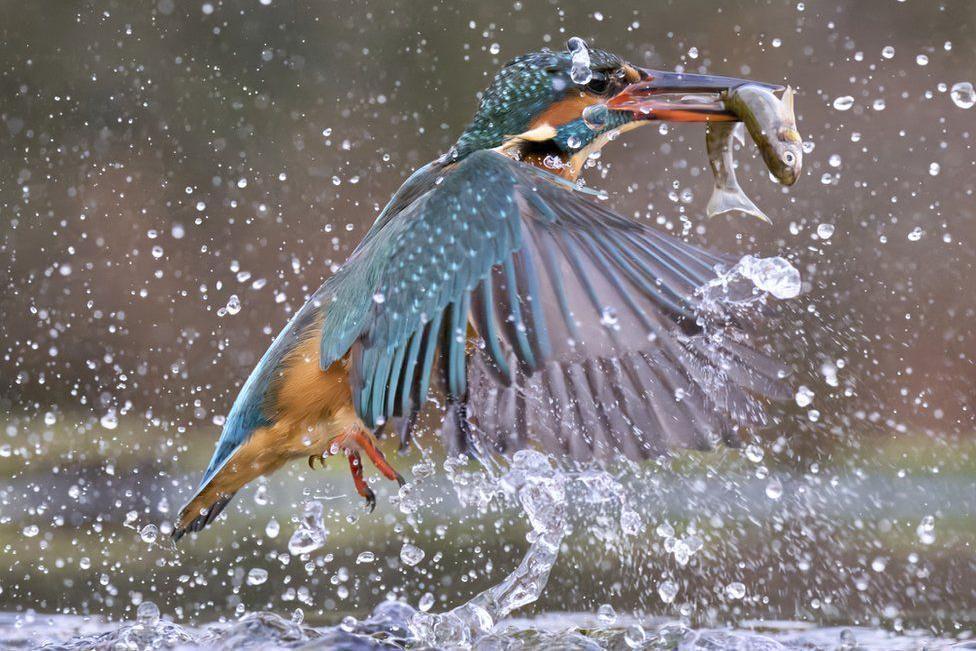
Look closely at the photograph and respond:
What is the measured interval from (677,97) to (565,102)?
221mm

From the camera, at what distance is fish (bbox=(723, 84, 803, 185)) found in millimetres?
1892

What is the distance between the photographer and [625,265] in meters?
1.74

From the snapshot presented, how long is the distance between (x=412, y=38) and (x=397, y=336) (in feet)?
13.6

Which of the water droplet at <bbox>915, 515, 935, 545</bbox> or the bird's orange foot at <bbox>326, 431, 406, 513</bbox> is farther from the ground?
the bird's orange foot at <bbox>326, 431, 406, 513</bbox>

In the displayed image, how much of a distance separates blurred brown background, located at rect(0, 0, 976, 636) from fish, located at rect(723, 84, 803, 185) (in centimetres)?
251

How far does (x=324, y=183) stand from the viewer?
17.4 feet

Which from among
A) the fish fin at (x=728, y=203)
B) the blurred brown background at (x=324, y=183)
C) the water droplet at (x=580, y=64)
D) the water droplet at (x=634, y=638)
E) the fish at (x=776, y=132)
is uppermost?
the blurred brown background at (x=324, y=183)

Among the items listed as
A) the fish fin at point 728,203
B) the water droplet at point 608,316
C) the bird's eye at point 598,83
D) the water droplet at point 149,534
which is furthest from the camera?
the water droplet at point 149,534

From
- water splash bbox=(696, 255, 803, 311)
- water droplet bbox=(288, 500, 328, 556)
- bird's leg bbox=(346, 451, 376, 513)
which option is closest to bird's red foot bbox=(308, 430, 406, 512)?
bird's leg bbox=(346, 451, 376, 513)

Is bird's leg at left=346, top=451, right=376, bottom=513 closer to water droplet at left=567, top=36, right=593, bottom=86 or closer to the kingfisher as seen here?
the kingfisher

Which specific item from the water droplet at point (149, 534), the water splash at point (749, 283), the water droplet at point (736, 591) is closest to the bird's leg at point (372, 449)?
the water splash at point (749, 283)

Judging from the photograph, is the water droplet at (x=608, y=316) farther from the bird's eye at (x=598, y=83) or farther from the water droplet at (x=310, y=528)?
the water droplet at (x=310, y=528)

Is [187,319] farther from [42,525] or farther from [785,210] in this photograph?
[785,210]

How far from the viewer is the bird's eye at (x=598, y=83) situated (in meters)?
2.21
